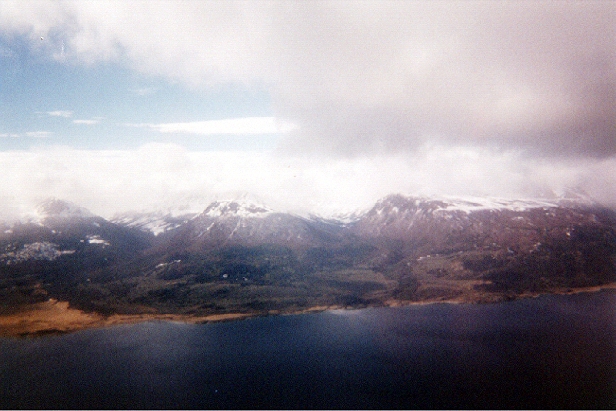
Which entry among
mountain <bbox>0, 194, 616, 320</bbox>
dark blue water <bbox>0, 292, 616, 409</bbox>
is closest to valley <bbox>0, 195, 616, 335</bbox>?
mountain <bbox>0, 194, 616, 320</bbox>

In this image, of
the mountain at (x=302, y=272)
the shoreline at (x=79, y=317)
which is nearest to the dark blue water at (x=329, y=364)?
the shoreline at (x=79, y=317)

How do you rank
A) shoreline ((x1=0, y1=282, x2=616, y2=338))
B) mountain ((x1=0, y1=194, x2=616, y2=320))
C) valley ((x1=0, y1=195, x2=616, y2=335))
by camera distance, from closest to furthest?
shoreline ((x1=0, y1=282, x2=616, y2=338)) → valley ((x1=0, y1=195, x2=616, y2=335)) → mountain ((x1=0, y1=194, x2=616, y2=320))

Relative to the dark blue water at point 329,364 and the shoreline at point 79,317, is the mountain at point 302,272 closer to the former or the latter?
the shoreline at point 79,317

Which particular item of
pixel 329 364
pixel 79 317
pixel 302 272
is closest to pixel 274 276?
pixel 302 272

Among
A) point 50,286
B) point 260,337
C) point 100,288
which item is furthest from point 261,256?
point 260,337

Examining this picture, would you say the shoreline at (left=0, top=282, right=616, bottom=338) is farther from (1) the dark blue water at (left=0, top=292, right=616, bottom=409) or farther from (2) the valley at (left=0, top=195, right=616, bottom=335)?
(1) the dark blue water at (left=0, top=292, right=616, bottom=409)
